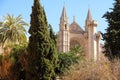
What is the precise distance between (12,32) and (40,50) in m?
10.5

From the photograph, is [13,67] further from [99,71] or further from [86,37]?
[86,37]

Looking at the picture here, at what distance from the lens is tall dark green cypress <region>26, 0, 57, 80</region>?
21.4 meters

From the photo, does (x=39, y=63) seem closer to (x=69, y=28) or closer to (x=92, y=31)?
(x=92, y=31)

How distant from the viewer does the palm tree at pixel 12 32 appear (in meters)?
31.5

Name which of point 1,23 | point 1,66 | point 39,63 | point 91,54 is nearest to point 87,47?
point 91,54

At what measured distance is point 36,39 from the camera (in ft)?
72.5

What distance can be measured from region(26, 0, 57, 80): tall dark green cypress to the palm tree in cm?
885

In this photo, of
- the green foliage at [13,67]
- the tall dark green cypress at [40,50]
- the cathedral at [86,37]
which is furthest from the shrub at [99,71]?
the cathedral at [86,37]

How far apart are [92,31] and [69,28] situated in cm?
754

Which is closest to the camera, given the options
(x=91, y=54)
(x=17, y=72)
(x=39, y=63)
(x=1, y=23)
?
(x=39, y=63)

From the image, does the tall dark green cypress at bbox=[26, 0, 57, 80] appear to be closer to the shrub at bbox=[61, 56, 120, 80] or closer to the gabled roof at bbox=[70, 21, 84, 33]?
the shrub at bbox=[61, 56, 120, 80]

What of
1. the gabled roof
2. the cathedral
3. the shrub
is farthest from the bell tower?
the shrub

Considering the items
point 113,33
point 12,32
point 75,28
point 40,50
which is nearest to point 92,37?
point 75,28

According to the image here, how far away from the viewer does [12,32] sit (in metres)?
31.4
